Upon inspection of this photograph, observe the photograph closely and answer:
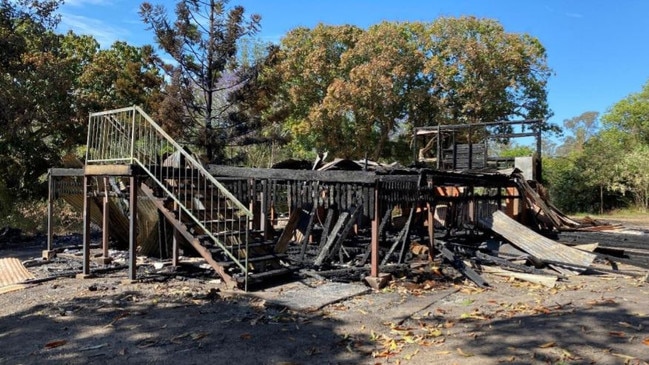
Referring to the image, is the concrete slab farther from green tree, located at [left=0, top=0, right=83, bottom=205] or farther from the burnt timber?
green tree, located at [left=0, top=0, right=83, bottom=205]

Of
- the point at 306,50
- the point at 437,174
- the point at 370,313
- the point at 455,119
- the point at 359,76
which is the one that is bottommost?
the point at 370,313

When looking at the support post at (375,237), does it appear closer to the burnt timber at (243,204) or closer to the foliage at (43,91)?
the burnt timber at (243,204)

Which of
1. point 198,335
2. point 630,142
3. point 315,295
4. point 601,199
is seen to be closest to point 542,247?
point 315,295

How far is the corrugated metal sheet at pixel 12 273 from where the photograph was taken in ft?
27.3

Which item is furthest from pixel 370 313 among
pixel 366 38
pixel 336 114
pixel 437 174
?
pixel 366 38

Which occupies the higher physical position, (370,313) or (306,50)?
(306,50)

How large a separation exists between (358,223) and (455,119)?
13679 millimetres

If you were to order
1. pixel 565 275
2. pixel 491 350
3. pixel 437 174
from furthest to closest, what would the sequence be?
1. pixel 437 174
2. pixel 565 275
3. pixel 491 350

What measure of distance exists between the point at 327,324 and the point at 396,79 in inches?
814

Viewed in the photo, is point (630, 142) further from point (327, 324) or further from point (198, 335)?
point (198, 335)

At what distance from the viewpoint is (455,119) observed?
2505cm

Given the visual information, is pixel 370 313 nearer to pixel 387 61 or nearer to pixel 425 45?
pixel 387 61

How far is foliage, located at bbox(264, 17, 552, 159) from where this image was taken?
78.7 ft

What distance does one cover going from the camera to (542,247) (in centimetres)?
975
